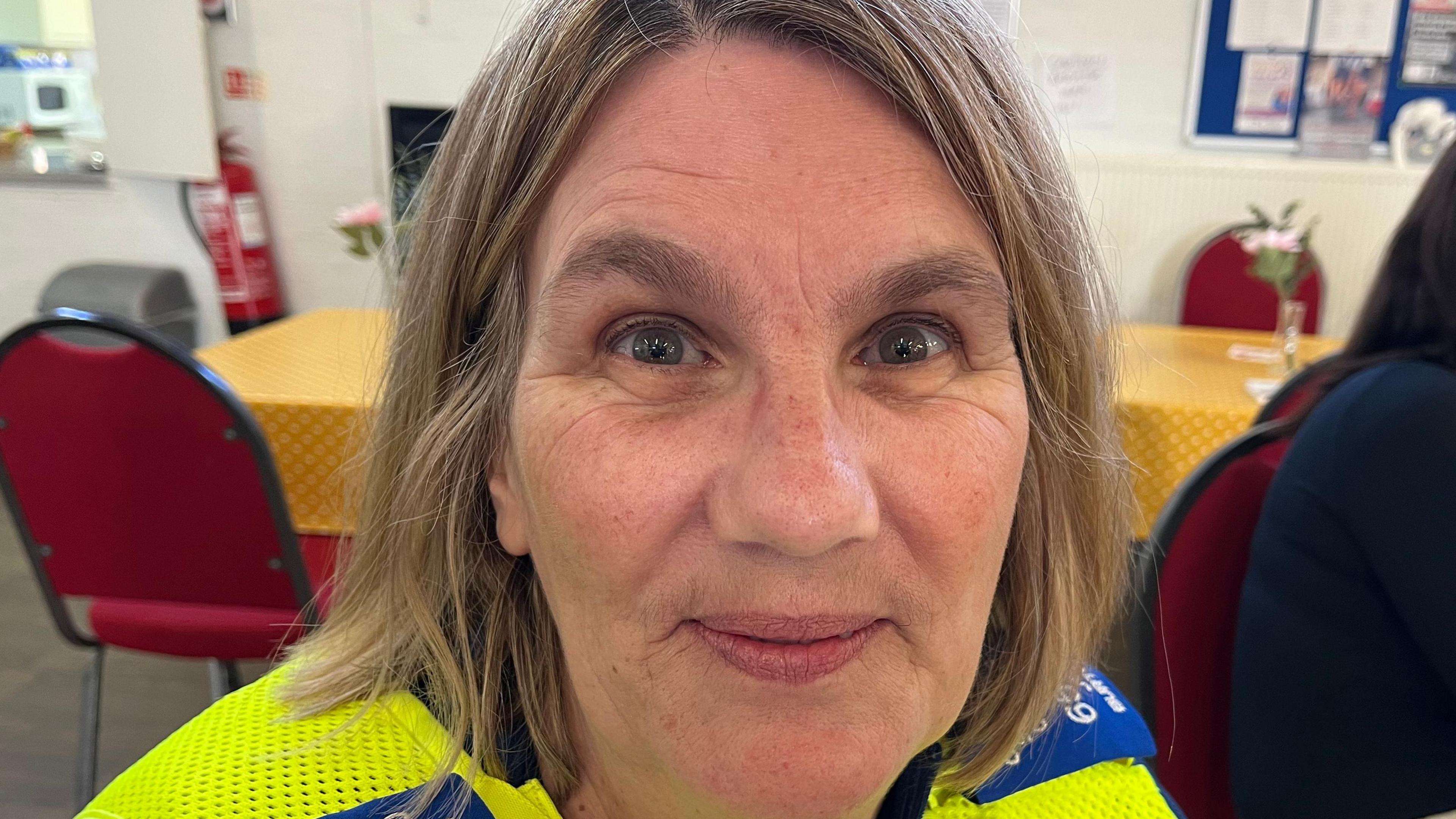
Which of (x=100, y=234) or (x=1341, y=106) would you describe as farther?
(x=100, y=234)

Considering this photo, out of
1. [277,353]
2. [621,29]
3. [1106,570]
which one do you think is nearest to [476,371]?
[621,29]

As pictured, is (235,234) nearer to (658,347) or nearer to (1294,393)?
(1294,393)

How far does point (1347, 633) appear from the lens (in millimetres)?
1390

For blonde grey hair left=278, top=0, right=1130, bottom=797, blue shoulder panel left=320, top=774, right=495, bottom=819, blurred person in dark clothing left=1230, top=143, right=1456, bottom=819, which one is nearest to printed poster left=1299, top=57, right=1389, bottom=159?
blurred person in dark clothing left=1230, top=143, right=1456, bottom=819

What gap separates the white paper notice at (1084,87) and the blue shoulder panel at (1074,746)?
387 centimetres

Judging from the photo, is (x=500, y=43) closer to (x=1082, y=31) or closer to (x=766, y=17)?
(x=766, y=17)

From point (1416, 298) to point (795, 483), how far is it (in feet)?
4.63

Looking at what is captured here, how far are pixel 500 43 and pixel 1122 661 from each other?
2569 millimetres

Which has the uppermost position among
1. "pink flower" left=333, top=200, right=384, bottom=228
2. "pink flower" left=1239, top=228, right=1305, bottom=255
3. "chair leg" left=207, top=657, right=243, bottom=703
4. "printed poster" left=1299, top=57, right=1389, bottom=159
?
"printed poster" left=1299, top=57, right=1389, bottom=159

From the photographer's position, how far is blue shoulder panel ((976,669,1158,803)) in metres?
1.00

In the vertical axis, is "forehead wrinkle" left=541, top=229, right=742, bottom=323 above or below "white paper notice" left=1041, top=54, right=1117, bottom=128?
below

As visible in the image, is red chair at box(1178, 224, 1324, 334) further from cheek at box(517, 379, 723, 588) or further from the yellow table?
cheek at box(517, 379, 723, 588)

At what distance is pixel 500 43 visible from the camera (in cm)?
85

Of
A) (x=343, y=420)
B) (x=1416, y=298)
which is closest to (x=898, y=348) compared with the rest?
(x=1416, y=298)
